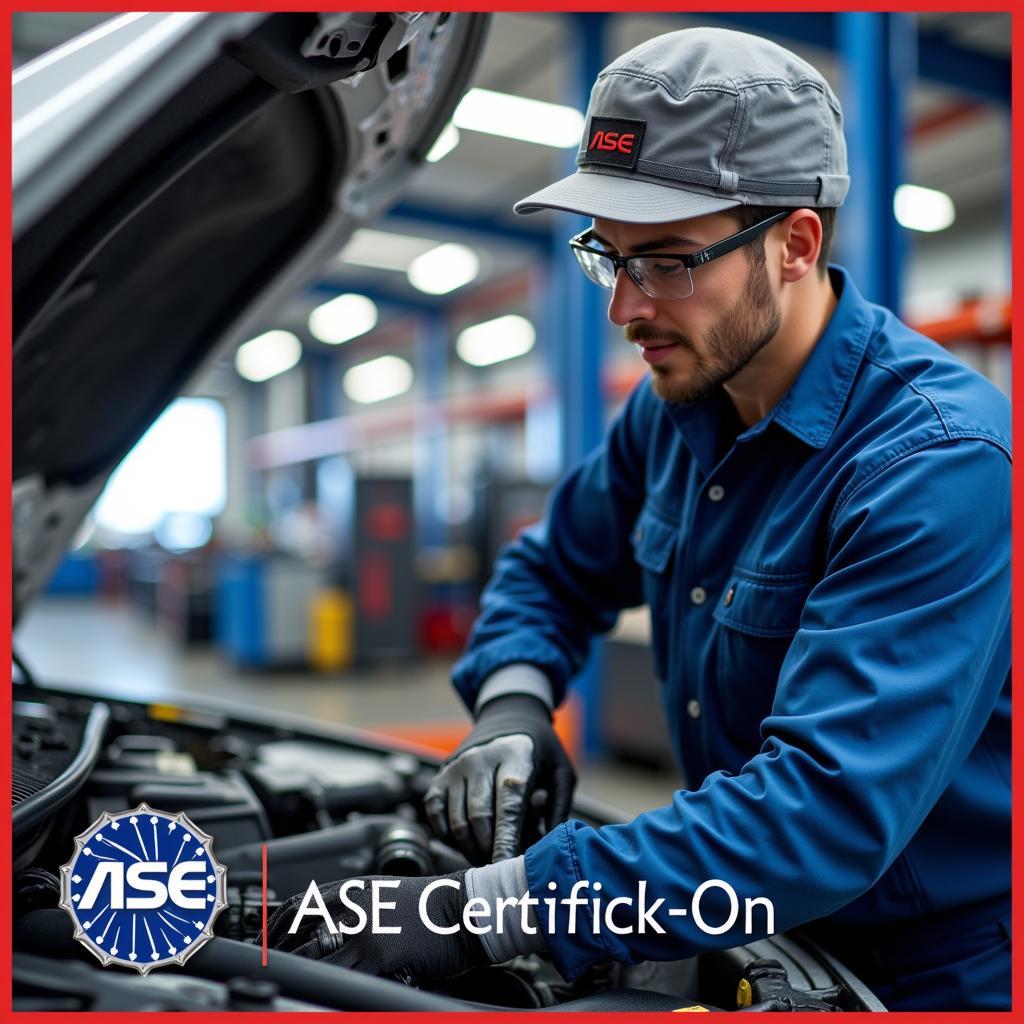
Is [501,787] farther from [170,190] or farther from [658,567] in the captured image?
[170,190]

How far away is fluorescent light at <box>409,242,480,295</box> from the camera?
9.67 m

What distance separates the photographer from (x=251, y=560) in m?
6.91

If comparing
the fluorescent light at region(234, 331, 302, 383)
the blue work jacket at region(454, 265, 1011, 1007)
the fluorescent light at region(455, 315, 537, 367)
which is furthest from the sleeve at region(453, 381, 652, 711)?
the fluorescent light at region(234, 331, 302, 383)

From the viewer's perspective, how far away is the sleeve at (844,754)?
74cm

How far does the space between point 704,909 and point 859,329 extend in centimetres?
61

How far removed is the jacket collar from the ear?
0.07 meters

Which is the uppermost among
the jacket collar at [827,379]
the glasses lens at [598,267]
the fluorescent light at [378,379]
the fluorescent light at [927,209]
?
the fluorescent light at [927,209]

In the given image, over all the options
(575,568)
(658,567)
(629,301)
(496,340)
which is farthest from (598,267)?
(496,340)

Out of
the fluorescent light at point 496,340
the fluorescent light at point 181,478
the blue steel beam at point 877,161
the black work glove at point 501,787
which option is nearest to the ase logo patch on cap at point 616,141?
Result: the black work glove at point 501,787

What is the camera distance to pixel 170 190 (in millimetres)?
979

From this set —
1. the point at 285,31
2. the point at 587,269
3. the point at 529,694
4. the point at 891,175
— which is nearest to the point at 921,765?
the point at 529,694

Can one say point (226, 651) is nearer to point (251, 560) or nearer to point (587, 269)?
point (251, 560)

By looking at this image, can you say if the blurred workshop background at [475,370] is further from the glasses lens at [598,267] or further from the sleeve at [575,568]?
the sleeve at [575,568]

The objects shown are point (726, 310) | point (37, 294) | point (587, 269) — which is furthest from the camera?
point (587, 269)
